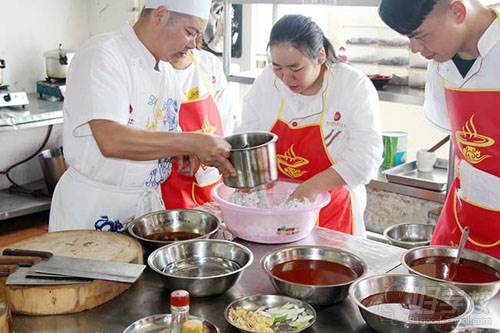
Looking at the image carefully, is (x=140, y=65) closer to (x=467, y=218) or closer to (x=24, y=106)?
(x=467, y=218)

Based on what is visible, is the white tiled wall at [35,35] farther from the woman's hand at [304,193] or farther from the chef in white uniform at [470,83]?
the chef in white uniform at [470,83]

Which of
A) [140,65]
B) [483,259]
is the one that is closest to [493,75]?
[483,259]

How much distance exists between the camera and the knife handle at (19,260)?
5.29ft

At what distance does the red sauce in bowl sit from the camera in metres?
1.65

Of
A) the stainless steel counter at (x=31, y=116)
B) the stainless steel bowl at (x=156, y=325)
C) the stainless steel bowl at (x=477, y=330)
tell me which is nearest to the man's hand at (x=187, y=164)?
the stainless steel bowl at (x=156, y=325)

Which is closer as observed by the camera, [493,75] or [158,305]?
[158,305]

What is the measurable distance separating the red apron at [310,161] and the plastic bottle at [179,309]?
1.20 metres

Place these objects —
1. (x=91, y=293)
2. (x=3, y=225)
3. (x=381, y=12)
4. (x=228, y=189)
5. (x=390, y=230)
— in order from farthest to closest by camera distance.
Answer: (x=3, y=225) < (x=390, y=230) < (x=228, y=189) < (x=381, y=12) < (x=91, y=293)


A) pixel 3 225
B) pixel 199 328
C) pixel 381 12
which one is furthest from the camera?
pixel 3 225

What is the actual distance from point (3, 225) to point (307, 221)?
10.7ft

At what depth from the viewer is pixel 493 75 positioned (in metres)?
1.90

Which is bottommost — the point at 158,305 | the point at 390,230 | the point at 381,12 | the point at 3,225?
the point at 3,225

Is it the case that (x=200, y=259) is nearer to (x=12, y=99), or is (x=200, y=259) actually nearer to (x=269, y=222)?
(x=269, y=222)

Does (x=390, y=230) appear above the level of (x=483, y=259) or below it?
below
